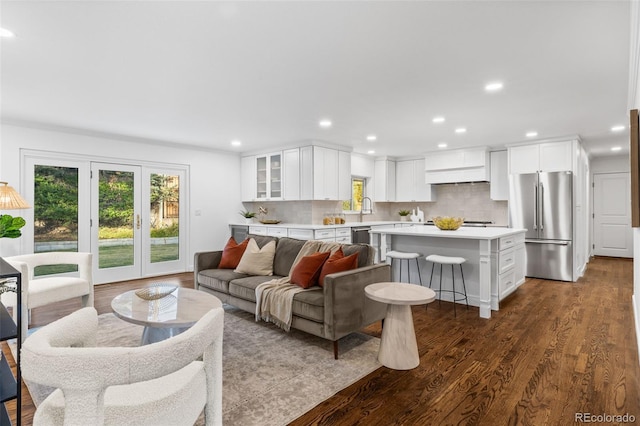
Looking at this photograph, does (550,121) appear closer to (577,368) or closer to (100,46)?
(577,368)

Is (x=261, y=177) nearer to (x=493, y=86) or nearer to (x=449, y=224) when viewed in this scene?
(x=449, y=224)

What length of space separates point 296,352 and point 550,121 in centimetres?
454

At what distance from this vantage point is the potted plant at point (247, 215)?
23.1 ft

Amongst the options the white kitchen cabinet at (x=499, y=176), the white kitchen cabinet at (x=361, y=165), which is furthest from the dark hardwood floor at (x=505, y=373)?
the white kitchen cabinet at (x=361, y=165)

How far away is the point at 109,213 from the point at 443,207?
6.60m

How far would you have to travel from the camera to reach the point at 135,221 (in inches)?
232

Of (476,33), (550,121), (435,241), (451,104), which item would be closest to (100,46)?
(476,33)

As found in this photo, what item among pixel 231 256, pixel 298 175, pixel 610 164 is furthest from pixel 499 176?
→ pixel 231 256

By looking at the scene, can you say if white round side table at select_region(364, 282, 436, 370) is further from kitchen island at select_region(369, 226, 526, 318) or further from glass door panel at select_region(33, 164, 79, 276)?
glass door panel at select_region(33, 164, 79, 276)

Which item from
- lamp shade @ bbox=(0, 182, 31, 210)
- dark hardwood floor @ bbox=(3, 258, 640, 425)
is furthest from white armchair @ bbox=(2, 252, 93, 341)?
lamp shade @ bbox=(0, 182, 31, 210)

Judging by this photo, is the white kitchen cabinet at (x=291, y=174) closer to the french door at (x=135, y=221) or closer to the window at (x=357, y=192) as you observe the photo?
the window at (x=357, y=192)

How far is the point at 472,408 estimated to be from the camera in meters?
2.11

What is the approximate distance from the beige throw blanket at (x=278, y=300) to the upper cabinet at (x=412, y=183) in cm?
490

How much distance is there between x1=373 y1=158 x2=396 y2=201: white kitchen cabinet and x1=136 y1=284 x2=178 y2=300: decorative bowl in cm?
580
